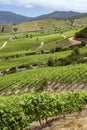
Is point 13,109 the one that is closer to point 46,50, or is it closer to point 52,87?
point 52,87

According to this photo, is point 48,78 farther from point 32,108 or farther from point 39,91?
point 32,108

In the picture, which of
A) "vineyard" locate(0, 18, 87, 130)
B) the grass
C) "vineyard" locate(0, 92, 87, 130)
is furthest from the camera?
the grass

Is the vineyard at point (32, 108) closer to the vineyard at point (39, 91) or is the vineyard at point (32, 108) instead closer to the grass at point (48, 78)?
the vineyard at point (39, 91)

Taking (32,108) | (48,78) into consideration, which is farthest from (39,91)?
(32,108)

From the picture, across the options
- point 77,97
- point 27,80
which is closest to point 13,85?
point 27,80

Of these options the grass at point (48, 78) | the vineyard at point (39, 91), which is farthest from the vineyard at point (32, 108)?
the grass at point (48, 78)

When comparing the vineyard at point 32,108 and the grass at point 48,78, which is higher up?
the vineyard at point 32,108

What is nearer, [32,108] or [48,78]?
[32,108]

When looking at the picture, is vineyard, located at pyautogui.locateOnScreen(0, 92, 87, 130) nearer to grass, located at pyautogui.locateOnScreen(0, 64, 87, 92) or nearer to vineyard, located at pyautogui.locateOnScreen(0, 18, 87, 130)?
vineyard, located at pyautogui.locateOnScreen(0, 18, 87, 130)

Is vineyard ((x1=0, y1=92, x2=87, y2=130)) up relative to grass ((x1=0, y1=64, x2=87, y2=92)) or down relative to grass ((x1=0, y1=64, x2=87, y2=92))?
up

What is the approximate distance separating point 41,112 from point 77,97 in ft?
28.7

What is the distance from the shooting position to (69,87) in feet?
223

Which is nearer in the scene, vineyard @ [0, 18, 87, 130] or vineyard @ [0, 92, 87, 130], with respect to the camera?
vineyard @ [0, 92, 87, 130]

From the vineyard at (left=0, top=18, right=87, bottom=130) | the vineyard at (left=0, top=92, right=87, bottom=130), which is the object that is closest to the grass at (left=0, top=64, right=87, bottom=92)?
the vineyard at (left=0, top=18, right=87, bottom=130)
